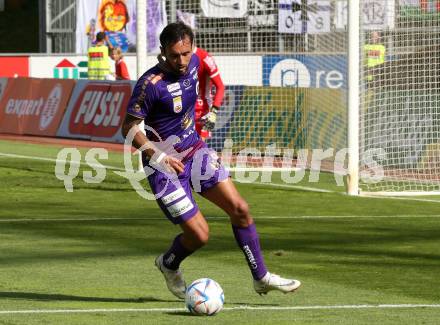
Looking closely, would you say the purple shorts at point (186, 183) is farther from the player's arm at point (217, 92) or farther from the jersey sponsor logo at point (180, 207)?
the player's arm at point (217, 92)

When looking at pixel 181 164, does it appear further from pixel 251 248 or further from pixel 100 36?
pixel 100 36

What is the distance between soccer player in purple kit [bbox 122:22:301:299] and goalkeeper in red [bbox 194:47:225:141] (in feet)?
16.9

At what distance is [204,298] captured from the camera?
28.6 feet

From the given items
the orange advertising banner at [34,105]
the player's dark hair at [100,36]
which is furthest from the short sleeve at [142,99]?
the player's dark hair at [100,36]

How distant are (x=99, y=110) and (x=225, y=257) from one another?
1567cm

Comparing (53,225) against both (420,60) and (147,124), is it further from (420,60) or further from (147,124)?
(420,60)

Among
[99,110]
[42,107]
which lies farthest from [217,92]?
[42,107]

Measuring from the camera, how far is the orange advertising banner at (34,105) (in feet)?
94.6

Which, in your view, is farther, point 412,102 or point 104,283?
point 412,102

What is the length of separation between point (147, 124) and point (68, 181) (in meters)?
10.8

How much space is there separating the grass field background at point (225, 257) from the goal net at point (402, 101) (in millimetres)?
934

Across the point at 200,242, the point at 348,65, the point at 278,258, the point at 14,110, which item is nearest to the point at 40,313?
the point at 200,242

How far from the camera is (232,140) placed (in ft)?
76.9

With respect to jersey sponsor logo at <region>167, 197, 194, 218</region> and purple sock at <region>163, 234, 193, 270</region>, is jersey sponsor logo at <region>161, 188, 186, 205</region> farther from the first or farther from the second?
purple sock at <region>163, 234, 193, 270</region>
